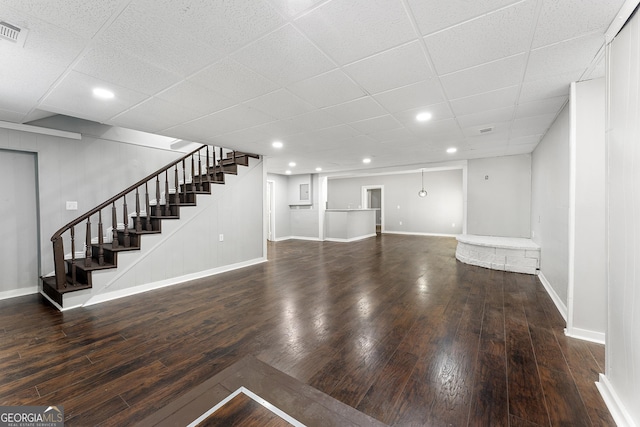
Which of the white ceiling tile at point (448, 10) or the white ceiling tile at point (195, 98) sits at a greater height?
the white ceiling tile at point (195, 98)

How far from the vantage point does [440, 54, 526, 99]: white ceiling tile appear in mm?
2014

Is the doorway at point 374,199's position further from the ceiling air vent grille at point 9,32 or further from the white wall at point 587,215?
the ceiling air vent grille at point 9,32

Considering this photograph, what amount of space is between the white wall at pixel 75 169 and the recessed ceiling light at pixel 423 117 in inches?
187

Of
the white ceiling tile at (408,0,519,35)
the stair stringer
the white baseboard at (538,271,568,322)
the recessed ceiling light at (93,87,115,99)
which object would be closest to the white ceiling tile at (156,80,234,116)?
the recessed ceiling light at (93,87,115,99)

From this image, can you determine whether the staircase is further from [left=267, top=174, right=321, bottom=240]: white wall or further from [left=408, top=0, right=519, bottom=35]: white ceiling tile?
[left=408, top=0, right=519, bottom=35]: white ceiling tile

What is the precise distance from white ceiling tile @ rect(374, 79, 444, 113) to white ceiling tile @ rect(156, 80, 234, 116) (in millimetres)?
1642

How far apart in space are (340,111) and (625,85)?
2.21 m

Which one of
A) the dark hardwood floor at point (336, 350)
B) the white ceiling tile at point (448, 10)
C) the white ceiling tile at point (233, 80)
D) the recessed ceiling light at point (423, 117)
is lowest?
the dark hardwood floor at point (336, 350)

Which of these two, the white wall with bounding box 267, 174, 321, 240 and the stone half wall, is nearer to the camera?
the stone half wall

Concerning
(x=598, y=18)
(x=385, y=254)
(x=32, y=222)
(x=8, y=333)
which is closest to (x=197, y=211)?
(x=32, y=222)

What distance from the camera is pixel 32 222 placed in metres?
3.65

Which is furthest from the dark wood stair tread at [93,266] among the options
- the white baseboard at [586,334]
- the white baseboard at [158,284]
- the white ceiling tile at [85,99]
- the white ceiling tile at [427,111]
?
the white baseboard at [586,334]

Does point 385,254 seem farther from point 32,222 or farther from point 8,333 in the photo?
point 32,222

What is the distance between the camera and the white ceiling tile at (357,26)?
1.43 metres
